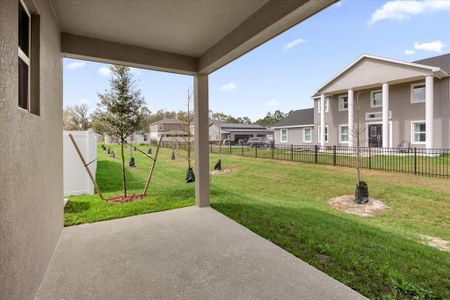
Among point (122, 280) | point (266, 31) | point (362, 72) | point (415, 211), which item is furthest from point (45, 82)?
point (362, 72)

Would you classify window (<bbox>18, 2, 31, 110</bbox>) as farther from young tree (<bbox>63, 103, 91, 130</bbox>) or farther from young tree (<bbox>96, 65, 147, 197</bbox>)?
young tree (<bbox>63, 103, 91, 130</bbox>)

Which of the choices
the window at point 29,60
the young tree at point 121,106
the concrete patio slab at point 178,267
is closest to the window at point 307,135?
the young tree at point 121,106

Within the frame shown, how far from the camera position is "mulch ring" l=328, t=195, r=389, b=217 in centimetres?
511

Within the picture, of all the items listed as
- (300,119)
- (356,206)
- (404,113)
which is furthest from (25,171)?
(300,119)

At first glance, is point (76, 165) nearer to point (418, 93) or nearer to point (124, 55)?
point (124, 55)

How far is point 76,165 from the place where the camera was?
5688 millimetres

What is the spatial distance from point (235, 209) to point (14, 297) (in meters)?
3.49

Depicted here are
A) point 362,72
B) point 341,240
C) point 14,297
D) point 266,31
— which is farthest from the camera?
point 362,72

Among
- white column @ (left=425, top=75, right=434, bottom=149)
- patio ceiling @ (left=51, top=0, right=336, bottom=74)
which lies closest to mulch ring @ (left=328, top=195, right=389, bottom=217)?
patio ceiling @ (left=51, top=0, right=336, bottom=74)

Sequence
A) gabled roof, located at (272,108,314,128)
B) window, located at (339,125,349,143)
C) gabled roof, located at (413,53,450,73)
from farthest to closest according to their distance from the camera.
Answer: gabled roof, located at (272,108,314,128), window, located at (339,125,349,143), gabled roof, located at (413,53,450,73)

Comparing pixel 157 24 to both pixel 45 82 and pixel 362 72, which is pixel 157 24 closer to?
pixel 45 82

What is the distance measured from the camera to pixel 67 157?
5.56 metres

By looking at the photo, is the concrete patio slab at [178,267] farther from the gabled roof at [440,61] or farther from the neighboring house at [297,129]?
the neighboring house at [297,129]

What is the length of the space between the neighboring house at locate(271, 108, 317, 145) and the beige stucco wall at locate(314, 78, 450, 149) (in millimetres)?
2145
